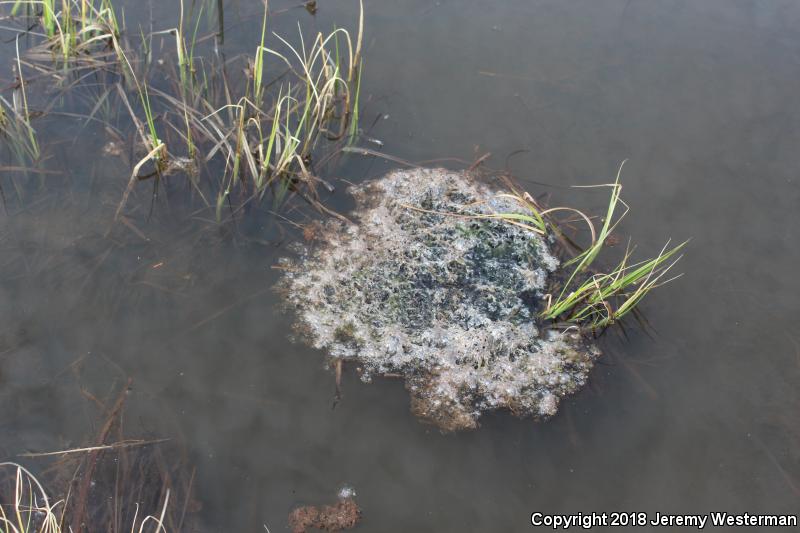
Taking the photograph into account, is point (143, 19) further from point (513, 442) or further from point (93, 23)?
point (513, 442)

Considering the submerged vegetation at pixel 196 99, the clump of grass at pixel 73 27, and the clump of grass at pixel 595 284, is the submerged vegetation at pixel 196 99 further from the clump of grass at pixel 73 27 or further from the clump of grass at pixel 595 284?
the clump of grass at pixel 595 284

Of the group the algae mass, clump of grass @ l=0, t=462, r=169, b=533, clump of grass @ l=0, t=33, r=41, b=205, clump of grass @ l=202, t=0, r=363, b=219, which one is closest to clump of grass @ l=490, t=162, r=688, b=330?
the algae mass

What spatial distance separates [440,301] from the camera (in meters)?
2.64

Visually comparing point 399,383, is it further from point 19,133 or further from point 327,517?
point 19,133

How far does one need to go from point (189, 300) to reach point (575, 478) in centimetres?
174

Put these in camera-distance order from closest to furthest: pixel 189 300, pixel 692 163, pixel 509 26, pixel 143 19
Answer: pixel 189 300 < pixel 692 163 < pixel 143 19 < pixel 509 26

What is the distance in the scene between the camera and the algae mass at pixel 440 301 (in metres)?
2.44

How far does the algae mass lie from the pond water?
102 millimetres

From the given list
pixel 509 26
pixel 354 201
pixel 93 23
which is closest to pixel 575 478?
pixel 354 201

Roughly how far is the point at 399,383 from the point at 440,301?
0.43 m

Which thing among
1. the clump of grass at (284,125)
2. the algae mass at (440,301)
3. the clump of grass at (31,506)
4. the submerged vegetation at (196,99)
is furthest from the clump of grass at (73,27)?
the clump of grass at (31,506)

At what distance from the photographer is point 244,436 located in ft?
7.37

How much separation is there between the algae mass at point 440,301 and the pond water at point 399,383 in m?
0.10

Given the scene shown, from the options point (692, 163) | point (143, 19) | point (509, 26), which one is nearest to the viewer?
point (692, 163)
